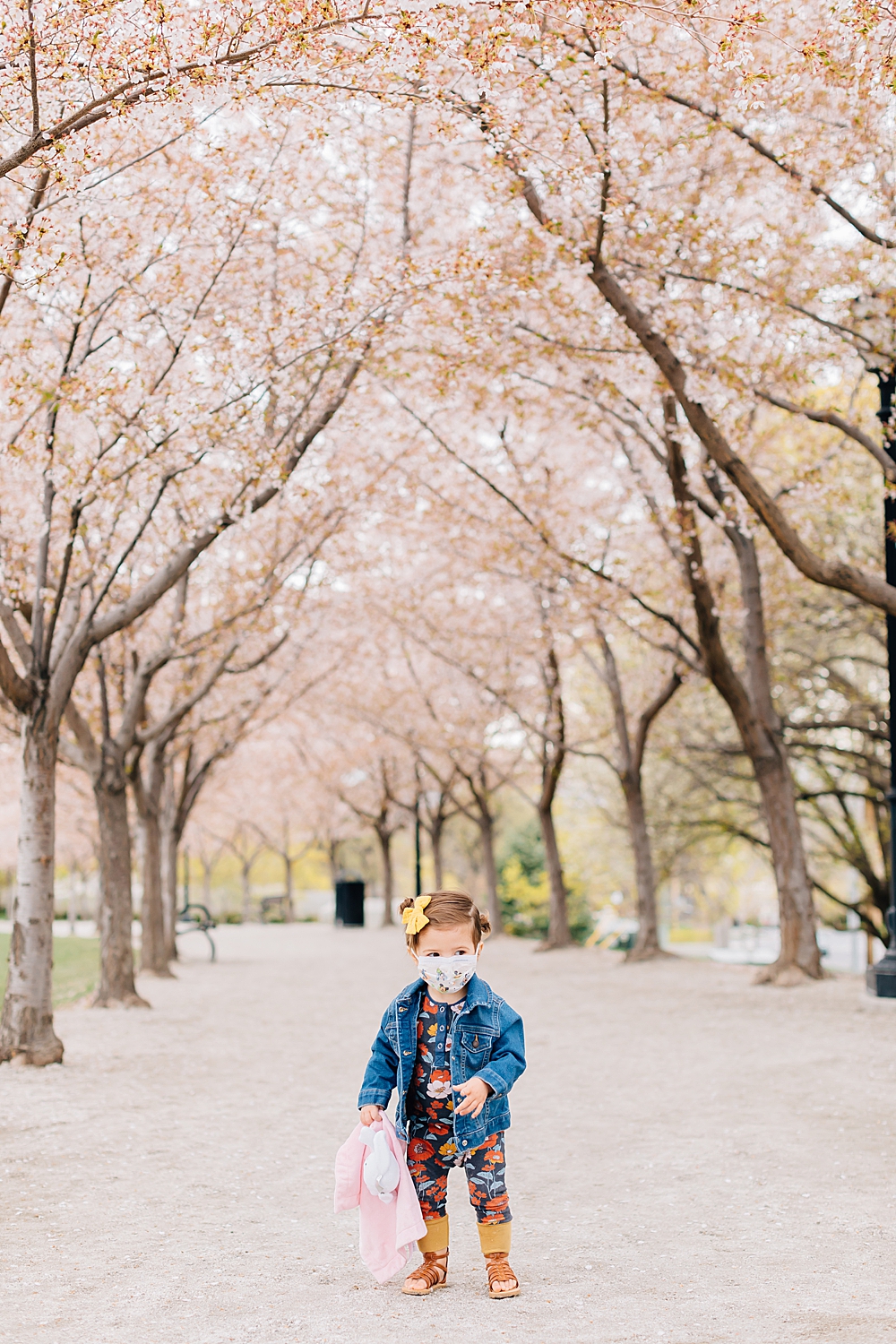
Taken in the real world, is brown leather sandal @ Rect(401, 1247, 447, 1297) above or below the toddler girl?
below

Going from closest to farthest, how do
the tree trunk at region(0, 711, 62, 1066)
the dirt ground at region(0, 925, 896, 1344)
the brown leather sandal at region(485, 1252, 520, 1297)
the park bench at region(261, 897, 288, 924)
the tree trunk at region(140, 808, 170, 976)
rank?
the dirt ground at region(0, 925, 896, 1344), the brown leather sandal at region(485, 1252, 520, 1297), the tree trunk at region(0, 711, 62, 1066), the tree trunk at region(140, 808, 170, 976), the park bench at region(261, 897, 288, 924)

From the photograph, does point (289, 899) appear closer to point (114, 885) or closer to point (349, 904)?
point (349, 904)

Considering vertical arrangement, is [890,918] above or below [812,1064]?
above

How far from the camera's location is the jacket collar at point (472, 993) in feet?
13.4

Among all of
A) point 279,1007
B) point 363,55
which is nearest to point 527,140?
point 363,55

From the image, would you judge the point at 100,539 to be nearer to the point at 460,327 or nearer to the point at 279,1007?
the point at 460,327

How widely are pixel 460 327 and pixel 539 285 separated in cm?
77

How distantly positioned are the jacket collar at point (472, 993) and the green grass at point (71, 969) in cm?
1138

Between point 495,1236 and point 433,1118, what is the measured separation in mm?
429

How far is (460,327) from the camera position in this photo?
988 cm

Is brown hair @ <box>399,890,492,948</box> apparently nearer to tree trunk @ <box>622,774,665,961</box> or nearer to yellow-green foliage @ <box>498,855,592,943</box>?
tree trunk @ <box>622,774,665,961</box>

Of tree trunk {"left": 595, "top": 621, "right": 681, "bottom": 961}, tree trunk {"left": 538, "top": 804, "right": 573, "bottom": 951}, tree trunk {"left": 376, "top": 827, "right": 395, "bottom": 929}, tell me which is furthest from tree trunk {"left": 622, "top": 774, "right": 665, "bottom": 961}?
tree trunk {"left": 376, "top": 827, "right": 395, "bottom": 929}

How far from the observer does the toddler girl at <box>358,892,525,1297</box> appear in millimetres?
3996

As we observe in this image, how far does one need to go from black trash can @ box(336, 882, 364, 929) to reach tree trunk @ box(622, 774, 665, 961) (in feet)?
56.0
